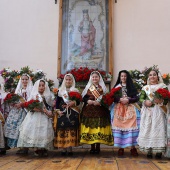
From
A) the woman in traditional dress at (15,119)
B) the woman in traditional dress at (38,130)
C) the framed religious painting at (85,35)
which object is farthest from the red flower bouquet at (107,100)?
the framed religious painting at (85,35)

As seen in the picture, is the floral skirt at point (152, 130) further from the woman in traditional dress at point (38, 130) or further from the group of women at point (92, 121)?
the woman in traditional dress at point (38, 130)

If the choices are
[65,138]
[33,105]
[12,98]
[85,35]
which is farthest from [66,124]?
[85,35]

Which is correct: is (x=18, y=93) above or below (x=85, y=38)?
below

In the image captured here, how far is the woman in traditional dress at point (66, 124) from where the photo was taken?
14.7 ft

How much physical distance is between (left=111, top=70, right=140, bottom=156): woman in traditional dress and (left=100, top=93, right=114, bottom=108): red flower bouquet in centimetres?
13

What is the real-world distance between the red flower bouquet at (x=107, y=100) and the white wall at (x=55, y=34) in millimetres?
2248

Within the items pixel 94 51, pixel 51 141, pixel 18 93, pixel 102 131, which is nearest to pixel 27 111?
pixel 18 93

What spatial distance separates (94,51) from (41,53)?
1299 mm

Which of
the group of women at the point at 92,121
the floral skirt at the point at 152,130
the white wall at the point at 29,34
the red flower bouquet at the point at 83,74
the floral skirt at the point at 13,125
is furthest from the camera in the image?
the white wall at the point at 29,34

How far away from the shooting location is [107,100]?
452 cm

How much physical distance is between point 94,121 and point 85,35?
2.94m

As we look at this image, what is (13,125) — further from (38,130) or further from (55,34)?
(55,34)

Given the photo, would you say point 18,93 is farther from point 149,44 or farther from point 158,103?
point 149,44

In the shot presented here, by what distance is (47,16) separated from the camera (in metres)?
7.04
